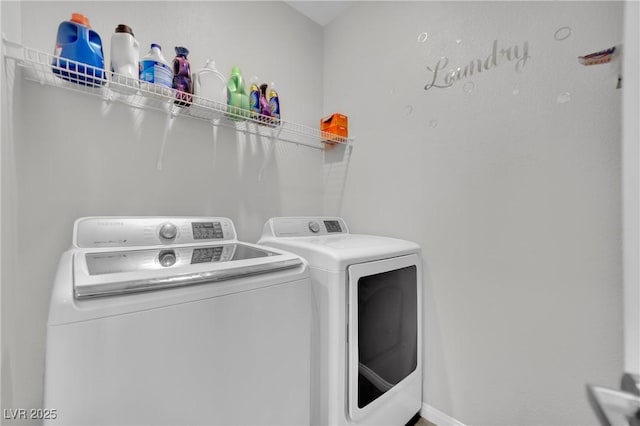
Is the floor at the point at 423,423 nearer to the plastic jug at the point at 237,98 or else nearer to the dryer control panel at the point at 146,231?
the dryer control panel at the point at 146,231

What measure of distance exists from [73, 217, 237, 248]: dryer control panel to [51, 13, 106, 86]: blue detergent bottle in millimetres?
608

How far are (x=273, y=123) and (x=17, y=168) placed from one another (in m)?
1.21

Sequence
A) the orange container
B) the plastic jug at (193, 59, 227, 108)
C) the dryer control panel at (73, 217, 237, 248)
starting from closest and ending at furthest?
1. the dryer control panel at (73, 217, 237, 248)
2. the plastic jug at (193, 59, 227, 108)
3. the orange container

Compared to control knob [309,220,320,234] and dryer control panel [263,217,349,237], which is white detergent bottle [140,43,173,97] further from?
control knob [309,220,320,234]

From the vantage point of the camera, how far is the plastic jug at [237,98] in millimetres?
1496

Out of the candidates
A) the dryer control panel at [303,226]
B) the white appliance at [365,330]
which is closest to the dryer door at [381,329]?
the white appliance at [365,330]

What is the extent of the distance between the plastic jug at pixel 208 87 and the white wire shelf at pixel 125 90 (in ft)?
0.03

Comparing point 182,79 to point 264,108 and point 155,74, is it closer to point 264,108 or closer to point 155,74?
point 155,74

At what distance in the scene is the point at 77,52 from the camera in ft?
3.42

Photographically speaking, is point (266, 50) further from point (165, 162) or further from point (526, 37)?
point (526, 37)

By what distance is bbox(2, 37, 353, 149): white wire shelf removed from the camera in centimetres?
105

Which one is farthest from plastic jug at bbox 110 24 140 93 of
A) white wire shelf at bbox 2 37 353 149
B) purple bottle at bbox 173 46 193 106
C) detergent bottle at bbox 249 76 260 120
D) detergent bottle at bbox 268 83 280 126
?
Result: detergent bottle at bbox 268 83 280 126

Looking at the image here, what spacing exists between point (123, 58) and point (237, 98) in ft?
1.72

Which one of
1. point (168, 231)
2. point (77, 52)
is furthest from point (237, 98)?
point (168, 231)
